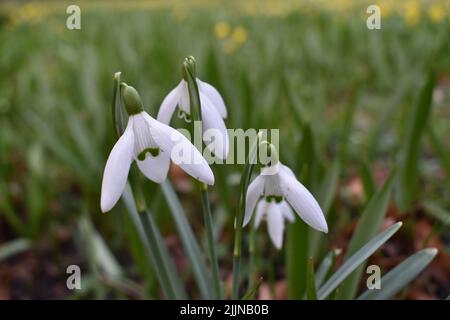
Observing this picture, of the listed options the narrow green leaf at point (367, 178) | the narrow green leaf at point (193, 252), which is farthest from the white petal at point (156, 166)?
the narrow green leaf at point (367, 178)

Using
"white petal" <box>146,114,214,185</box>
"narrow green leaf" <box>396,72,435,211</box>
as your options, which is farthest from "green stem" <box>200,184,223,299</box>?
"narrow green leaf" <box>396,72,435,211</box>

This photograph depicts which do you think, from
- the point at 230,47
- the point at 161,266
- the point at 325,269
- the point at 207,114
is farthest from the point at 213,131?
the point at 230,47

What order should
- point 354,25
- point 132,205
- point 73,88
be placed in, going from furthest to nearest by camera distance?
point 354,25
point 73,88
point 132,205

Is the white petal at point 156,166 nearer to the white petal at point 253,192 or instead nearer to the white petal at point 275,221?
the white petal at point 253,192

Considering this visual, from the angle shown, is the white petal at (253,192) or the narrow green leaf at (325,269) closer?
the white petal at (253,192)

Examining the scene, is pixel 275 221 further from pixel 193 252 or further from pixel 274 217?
pixel 193 252
